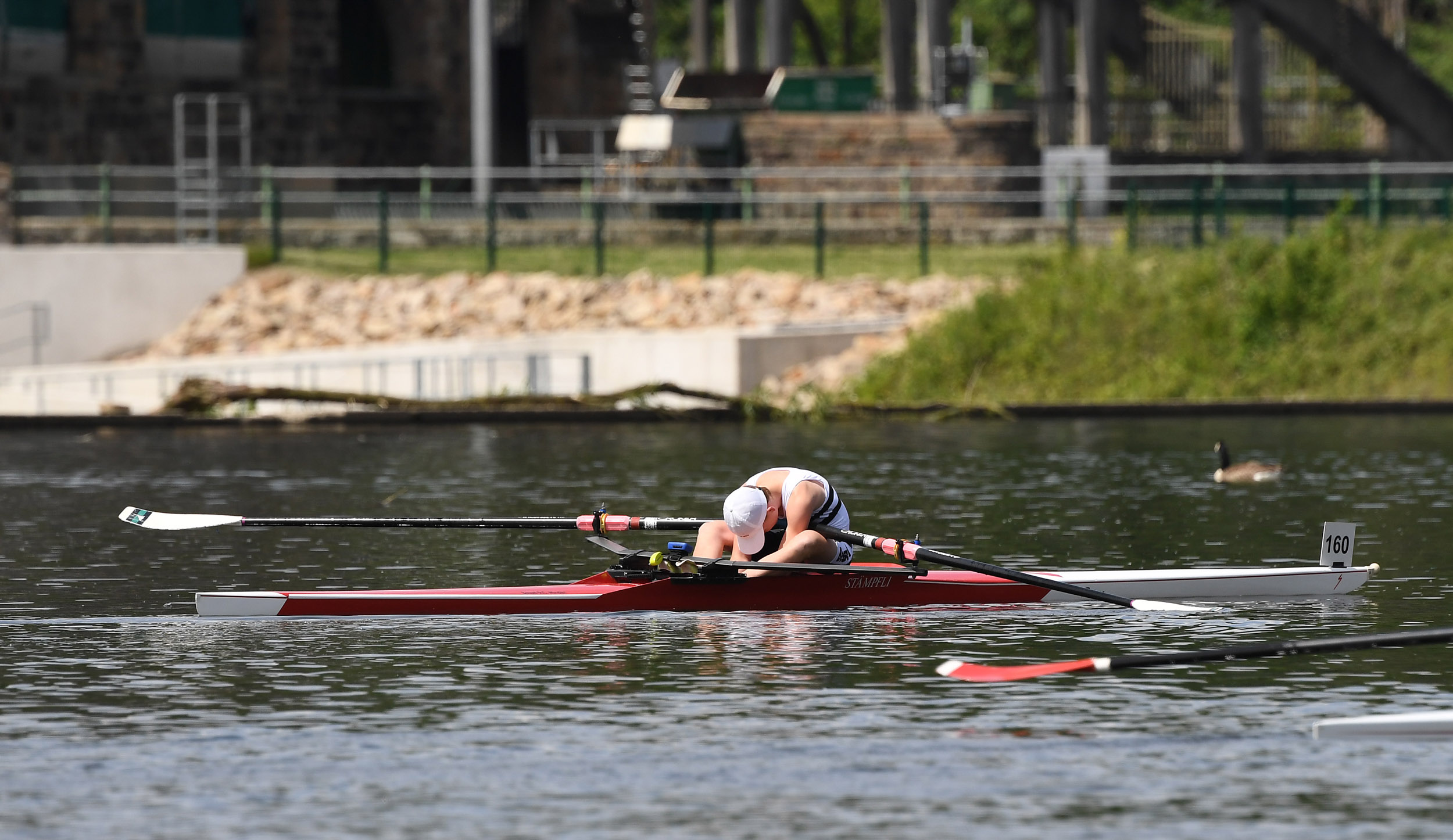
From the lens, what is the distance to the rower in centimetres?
1426

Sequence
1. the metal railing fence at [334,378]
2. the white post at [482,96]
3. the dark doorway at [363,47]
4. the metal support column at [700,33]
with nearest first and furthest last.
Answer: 1. the metal railing fence at [334,378]
2. the white post at [482,96]
3. the dark doorway at [363,47]
4. the metal support column at [700,33]

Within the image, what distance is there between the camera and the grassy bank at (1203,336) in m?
31.0

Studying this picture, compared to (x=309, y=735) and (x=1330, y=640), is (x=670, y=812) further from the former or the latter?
(x=1330, y=640)

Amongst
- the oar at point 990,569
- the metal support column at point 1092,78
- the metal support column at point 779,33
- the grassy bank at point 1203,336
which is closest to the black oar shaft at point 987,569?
the oar at point 990,569

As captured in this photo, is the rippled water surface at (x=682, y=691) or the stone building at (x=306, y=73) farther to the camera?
the stone building at (x=306, y=73)

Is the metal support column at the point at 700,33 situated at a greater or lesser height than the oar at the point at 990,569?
greater

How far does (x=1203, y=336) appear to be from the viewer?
3150 cm

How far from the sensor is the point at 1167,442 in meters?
26.5

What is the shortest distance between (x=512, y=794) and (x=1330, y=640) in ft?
12.8

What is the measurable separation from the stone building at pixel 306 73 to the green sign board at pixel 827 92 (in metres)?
8.10

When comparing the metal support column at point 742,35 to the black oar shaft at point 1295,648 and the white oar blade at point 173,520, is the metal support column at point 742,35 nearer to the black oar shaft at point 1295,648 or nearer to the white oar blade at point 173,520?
the white oar blade at point 173,520

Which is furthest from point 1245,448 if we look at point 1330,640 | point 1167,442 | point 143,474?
point 1330,640

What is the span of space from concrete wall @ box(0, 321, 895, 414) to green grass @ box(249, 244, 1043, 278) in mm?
3161

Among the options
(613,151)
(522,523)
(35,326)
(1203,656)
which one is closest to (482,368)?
(35,326)
